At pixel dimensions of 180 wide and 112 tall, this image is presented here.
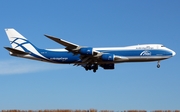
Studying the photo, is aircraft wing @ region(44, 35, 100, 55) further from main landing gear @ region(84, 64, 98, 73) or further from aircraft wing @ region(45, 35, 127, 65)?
main landing gear @ region(84, 64, 98, 73)

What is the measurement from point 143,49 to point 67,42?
1326 cm

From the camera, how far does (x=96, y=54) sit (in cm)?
6328

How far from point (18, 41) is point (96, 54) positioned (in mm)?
20349

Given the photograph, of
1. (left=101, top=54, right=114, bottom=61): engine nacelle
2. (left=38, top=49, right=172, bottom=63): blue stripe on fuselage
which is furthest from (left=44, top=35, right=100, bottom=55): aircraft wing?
(left=38, top=49, right=172, bottom=63): blue stripe on fuselage

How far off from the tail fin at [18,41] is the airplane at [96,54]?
300 cm

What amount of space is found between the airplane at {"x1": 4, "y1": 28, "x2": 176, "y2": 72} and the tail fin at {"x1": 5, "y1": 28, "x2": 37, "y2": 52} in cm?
300

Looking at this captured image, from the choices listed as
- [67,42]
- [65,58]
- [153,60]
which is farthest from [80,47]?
[153,60]

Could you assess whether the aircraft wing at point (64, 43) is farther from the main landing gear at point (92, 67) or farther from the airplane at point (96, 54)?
the main landing gear at point (92, 67)

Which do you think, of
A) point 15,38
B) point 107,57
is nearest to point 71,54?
point 107,57

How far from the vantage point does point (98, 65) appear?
2682 inches

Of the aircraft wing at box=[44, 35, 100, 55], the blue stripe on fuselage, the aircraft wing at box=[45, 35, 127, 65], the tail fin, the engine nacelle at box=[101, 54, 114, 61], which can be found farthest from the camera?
the tail fin

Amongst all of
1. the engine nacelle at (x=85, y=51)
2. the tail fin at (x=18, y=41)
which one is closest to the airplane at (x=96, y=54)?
the engine nacelle at (x=85, y=51)

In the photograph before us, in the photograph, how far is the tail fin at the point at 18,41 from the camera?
7381 centimetres

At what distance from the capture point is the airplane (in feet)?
204
